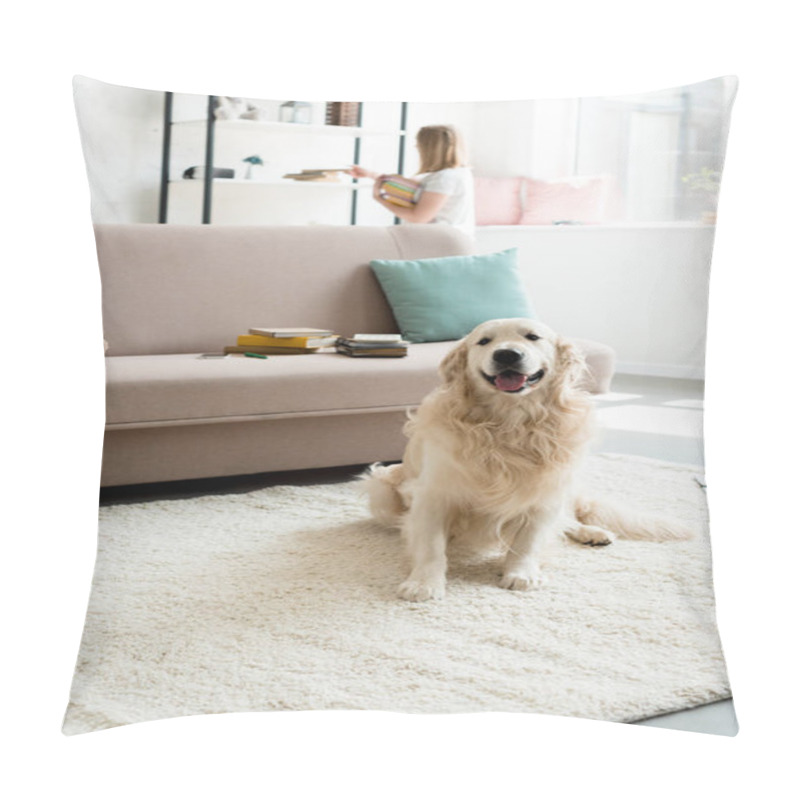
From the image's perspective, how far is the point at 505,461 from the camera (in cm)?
199

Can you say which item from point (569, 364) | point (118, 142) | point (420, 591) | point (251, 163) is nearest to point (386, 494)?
point (420, 591)

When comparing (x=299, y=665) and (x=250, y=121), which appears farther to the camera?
(x=250, y=121)

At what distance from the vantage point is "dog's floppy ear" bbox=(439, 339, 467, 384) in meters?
1.90

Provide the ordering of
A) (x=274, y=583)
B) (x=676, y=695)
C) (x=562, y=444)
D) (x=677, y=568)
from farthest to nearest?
(x=274, y=583), (x=562, y=444), (x=677, y=568), (x=676, y=695)

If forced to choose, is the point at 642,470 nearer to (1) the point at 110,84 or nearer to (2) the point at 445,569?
(2) the point at 445,569

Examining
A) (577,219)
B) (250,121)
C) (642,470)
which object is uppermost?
(250,121)

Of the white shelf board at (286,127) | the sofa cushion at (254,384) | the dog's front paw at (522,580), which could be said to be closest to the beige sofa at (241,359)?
the sofa cushion at (254,384)

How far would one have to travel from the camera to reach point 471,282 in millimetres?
1983

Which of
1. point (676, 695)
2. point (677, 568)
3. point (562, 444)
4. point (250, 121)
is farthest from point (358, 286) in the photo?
point (676, 695)

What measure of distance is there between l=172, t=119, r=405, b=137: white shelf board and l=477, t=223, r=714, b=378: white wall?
45cm

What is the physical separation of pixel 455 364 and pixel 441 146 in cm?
44

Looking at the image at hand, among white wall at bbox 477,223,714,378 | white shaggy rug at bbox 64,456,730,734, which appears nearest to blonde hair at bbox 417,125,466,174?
white wall at bbox 477,223,714,378

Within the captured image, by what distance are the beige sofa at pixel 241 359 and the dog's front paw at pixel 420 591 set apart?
0.88 feet

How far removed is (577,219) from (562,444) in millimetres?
425
